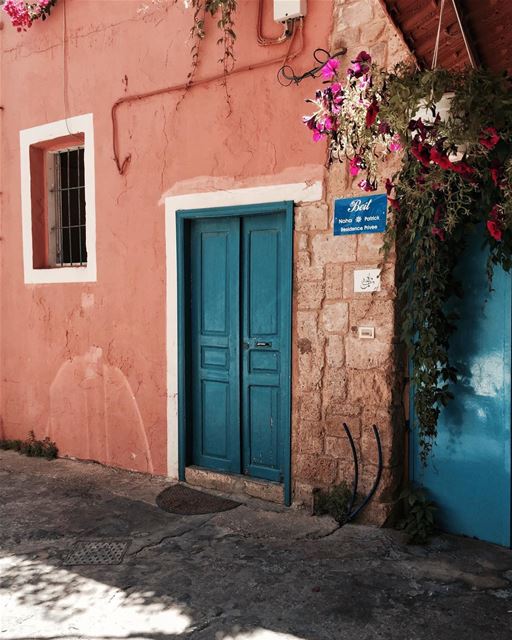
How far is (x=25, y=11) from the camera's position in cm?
651

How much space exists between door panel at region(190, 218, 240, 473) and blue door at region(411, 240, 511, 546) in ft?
5.81

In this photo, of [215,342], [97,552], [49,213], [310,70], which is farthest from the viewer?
[49,213]

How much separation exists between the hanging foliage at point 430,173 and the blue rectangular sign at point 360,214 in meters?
0.10

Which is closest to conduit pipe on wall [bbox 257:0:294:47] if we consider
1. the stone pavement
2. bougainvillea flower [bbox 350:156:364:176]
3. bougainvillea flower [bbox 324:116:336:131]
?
bougainvillea flower [bbox 324:116:336:131]

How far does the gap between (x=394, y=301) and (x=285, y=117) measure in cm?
168

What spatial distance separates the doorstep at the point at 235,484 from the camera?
4933 mm

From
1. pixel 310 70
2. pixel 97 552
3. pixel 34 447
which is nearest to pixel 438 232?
pixel 310 70

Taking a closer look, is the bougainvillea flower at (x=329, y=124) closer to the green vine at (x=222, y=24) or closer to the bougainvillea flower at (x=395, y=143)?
the bougainvillea flower at (x=395, y=143)

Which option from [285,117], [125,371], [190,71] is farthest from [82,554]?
[190,71]

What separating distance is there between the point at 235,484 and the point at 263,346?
1.17 m

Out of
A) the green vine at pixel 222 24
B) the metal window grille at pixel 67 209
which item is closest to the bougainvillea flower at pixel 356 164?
the green vine at pixel 222 24

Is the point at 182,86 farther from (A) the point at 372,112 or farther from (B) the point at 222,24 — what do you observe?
(A) the point at 372,112

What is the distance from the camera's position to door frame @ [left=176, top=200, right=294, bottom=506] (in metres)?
4.81

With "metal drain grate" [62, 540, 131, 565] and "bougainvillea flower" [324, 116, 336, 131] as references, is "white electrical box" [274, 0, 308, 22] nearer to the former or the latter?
"bougainvillea flower" [324, 116, 336, 131]
